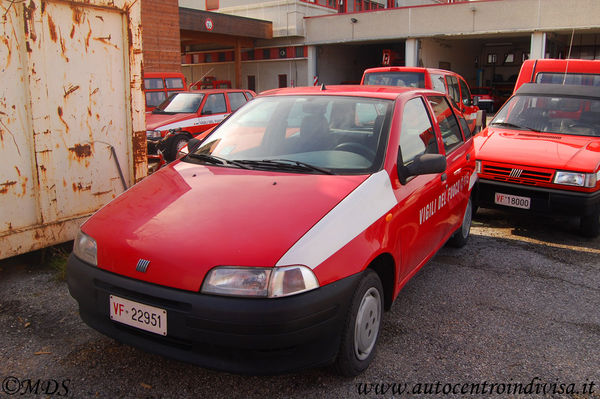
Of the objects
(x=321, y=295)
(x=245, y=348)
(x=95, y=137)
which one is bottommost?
(x=245, y=348)

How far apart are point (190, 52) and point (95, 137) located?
3169 cm

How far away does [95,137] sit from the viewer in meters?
4.88

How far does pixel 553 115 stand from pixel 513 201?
1684mm

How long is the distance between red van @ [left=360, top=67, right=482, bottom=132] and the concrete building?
1526cm

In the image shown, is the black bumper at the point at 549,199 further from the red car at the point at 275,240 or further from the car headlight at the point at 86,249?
the car headlight at the point at 86,249

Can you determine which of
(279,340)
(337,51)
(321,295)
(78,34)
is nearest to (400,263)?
(321,295)

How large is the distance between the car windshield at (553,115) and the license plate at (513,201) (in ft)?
4.38

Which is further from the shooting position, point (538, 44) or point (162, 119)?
point (538, 44)

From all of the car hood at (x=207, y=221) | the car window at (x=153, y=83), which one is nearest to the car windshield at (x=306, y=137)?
the car hood at (x=207, y=221)

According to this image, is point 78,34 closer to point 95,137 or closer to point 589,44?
point 95,137

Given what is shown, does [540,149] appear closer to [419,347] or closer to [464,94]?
[419,347]

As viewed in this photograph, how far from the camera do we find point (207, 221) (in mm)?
2717

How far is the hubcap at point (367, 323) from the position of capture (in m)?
2.81
